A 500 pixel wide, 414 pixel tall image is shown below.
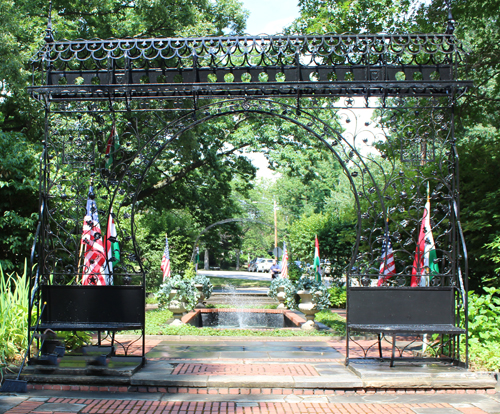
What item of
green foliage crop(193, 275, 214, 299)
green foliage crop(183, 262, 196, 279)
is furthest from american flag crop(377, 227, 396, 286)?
green foliage crop(183, 262, 196, 279)

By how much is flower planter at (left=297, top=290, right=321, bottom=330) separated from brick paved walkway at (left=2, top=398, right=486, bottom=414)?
19.4 feet

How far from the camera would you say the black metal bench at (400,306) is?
6.54 metres

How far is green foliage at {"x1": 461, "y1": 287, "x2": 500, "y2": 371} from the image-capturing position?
21.3 feet

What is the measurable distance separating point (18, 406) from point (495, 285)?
7.85 m

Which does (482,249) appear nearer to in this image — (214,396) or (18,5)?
(214,396)

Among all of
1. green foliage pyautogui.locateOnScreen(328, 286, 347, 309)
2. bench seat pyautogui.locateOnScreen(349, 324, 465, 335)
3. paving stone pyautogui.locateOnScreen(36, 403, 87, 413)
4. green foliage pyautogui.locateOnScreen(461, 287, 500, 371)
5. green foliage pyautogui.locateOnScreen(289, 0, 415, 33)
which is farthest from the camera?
green foliage pyautogui.locateOnScreen(328, 286, 347, 309)

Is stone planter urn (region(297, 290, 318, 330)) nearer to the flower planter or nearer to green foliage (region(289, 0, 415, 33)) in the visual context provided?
the flower planter

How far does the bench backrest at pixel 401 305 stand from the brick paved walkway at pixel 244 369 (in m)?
0.93

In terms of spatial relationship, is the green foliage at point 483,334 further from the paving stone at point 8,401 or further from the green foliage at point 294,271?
the green foliage at point 294,271

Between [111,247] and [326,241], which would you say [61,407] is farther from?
[326,241]

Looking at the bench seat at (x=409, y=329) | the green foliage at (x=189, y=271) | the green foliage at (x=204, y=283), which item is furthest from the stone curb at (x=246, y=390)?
the green foliage at (x=189, y=271)

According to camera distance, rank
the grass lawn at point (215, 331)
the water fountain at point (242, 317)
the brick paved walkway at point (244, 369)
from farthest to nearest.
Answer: the water fountain at point (242, 317)
the grass lawn at point (215, 331)
the brick paved walkway at point (244, 369)

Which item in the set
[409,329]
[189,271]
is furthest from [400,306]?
[189,271]

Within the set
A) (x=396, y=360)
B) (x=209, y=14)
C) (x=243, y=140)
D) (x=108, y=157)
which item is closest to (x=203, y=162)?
(x=243, y=140)
